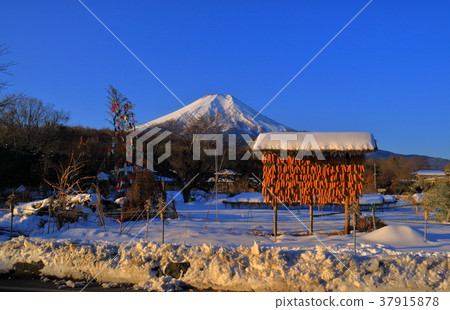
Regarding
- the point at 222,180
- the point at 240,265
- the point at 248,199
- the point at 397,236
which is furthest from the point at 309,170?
the point at 222,180

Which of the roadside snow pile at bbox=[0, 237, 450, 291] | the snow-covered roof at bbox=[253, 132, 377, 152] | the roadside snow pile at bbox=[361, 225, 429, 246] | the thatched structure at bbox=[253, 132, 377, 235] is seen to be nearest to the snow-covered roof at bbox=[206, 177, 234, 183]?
the thatched structure at bbox=[253, 132, 377, 235]

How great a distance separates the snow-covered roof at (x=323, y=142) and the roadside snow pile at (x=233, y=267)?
201 inches

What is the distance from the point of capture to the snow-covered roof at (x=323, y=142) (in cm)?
1142

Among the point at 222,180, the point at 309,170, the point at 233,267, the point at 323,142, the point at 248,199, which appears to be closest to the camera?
the point at 233,267

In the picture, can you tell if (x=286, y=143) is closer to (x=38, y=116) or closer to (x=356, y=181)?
(x=356, y=181)

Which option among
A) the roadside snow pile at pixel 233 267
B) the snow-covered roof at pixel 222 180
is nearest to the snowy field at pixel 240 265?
the roadside snow pile at pixel 233 267

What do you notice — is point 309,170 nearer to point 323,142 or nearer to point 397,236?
point 323,142

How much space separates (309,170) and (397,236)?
122 inches

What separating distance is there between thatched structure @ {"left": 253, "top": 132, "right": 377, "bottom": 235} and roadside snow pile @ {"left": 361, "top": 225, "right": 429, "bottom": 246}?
1.45m

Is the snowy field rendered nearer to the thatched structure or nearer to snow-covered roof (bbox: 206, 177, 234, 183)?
the thatched structure

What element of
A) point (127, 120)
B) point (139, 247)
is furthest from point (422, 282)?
point (127, 120)

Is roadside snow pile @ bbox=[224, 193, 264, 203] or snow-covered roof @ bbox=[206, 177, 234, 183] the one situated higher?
snow-covered roof @ bbox=[206, 177, 234, 183]

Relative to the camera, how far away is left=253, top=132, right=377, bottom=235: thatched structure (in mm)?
11695

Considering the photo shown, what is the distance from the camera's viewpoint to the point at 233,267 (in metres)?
6.46
